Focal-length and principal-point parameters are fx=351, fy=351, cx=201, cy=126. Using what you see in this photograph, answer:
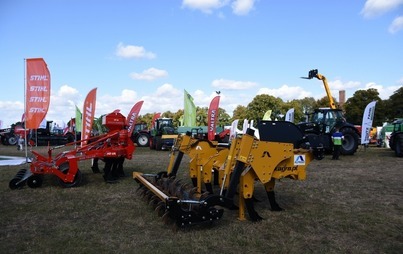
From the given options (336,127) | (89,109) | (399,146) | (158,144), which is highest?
(89,109)

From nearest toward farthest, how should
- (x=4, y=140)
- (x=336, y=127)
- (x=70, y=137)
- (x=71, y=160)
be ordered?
(x=71, y=160)
(x=336, y=127)
(x=4, y=140)
(x=70, y=137)

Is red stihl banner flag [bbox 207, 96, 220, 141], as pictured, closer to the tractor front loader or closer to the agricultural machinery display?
the agricultural machinery display

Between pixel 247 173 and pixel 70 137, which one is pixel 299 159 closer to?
pixel 247 173

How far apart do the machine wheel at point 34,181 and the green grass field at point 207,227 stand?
164 mm

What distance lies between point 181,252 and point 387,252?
255 cm

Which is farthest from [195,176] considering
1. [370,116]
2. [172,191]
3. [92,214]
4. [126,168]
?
[370,116]

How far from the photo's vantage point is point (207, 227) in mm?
5289

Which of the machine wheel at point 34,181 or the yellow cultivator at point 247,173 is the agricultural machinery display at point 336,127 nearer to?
the yellow cultivator at point 247,173

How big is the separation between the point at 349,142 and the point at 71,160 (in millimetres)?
13815

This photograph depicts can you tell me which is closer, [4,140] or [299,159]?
[299,159]

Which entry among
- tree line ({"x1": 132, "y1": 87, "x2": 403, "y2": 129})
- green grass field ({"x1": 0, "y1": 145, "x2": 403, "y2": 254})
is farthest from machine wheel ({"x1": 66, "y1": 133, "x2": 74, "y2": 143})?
tree line ({"x1": 132, "y1": 87, "x2": 403, "y2": 129})

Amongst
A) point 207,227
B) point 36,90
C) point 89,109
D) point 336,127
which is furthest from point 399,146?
point 36,90

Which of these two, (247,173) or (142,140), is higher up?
(247,173)

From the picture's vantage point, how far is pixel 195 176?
7703 millimetres
